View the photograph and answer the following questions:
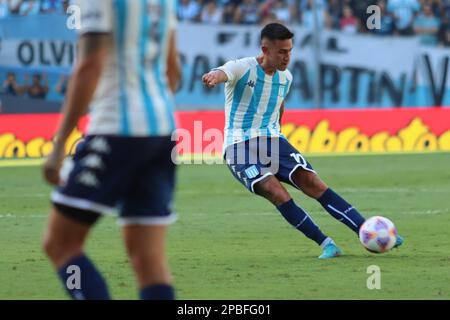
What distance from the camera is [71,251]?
16.8ft

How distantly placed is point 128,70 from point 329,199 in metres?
4.81

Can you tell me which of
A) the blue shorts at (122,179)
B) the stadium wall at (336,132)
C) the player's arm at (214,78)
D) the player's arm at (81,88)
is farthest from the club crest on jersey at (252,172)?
the stadium wall at (336,132)

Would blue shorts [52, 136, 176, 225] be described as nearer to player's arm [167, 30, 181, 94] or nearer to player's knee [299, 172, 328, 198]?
player's arm [167, 30, 181, 94]

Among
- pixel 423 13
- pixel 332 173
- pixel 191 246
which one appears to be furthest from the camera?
pixel 423 13

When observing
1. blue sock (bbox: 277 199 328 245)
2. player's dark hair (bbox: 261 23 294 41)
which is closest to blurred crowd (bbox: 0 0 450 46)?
player's dark hair (bbox: 261 23 294 41)

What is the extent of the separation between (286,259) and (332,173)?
26.7 ft

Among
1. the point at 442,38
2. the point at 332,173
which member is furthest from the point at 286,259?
the point at 442,38

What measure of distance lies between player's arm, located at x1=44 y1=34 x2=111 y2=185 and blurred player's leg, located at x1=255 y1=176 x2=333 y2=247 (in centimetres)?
469

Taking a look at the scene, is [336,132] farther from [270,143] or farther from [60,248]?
[60,248]

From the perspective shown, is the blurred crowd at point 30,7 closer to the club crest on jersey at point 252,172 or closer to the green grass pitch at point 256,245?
the green grass pitch at point 256,245

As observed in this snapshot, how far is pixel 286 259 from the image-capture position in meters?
9.30

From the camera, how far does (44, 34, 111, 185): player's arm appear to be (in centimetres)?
479

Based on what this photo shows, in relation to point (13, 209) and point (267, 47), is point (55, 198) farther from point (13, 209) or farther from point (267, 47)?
point (13, 209)

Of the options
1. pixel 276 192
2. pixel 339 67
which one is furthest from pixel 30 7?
pixel 276 192
